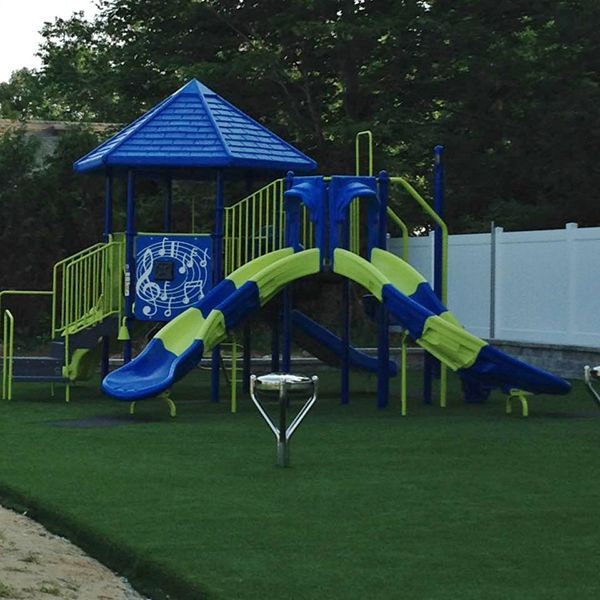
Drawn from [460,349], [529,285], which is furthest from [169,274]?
[529,285]

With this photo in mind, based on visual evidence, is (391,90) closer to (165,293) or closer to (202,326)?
(165,293)

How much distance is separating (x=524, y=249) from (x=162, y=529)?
598 inches

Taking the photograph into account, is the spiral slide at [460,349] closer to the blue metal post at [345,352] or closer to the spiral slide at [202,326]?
the spiral slide at [202,326]

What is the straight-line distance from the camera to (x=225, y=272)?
773 inches

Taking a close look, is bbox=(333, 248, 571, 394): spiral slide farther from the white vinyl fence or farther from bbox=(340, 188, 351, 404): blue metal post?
the white vinyl fence

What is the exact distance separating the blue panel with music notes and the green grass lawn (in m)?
2.41

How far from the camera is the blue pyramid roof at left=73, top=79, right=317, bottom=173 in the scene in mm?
19203

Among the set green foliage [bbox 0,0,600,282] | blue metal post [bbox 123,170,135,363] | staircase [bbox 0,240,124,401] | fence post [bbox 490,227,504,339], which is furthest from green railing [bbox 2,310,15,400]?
green foliage [bbox 0,0,600,282]

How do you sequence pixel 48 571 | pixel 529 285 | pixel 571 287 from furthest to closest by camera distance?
1. pixel 529 285
2. pixel 571 287
3. pixel 48 571

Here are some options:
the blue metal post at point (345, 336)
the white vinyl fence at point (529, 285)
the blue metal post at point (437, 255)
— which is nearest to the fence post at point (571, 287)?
the white vinyl fence at point (529, 285)

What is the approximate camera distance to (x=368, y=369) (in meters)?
20.7

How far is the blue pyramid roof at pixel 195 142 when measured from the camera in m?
19.2

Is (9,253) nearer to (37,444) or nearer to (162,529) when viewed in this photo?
(37,444)

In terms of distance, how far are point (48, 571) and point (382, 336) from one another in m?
10.4
